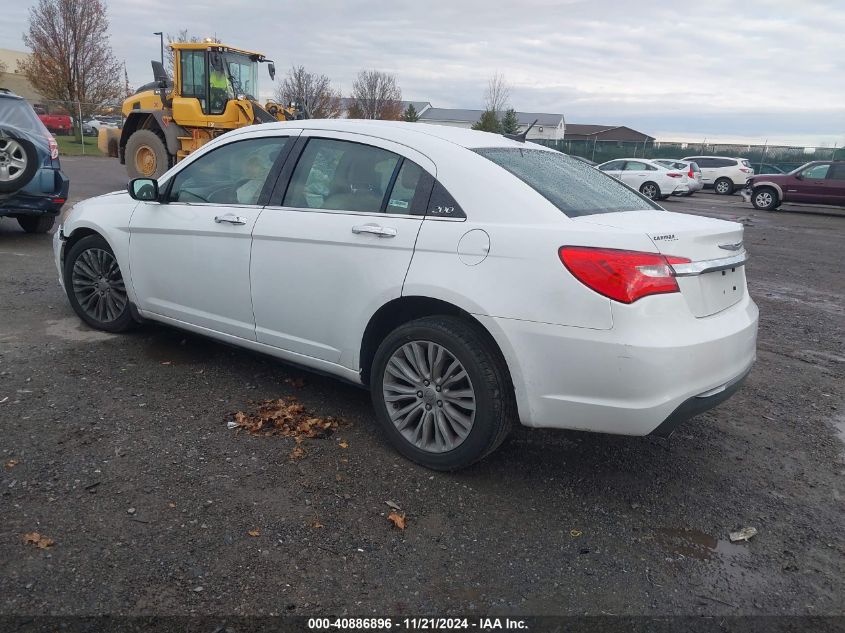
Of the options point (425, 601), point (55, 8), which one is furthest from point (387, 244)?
point (55, 8)

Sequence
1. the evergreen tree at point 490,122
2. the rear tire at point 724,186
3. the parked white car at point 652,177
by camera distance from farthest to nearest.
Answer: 1. the evergreen tree at point 490,122
2. the rear tire at point 724,186
3. the parked white car at point 652,177

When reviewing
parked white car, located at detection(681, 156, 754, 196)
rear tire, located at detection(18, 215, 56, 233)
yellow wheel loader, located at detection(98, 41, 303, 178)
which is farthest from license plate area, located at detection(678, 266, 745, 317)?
parked white car, located at detection(681, 156, 754, 196)

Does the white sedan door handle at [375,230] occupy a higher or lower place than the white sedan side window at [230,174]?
lower

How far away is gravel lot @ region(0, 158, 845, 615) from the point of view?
101 inches

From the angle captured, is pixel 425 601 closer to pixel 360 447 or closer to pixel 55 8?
pixel 360 447

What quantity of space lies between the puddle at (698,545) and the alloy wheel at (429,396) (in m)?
1.01

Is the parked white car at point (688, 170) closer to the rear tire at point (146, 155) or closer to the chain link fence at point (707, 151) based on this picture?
the chain link fence at point (707, 151)

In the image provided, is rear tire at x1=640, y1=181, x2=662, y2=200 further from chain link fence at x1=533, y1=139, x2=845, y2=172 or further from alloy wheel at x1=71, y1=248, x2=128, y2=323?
alloy wheel at x1=71, y1=248, x2=128, y2=323

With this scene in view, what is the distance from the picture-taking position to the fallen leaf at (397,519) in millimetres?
2979

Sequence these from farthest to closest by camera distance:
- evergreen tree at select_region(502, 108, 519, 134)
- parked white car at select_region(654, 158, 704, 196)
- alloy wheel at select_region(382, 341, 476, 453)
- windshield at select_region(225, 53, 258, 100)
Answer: evergreen tree at select_region(502, 108, 519, 134) < parked white car at select_region(654, 158, 704, 196) < windshield at select_region(225, 53, 258, 100) < alloy wheel at select_region(382, 341, 476, 453)

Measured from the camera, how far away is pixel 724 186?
29.8m

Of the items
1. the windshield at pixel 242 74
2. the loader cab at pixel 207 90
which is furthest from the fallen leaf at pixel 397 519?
the windshield at pixel 242 74

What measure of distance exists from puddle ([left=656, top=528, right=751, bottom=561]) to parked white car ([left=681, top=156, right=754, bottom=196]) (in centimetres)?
2899

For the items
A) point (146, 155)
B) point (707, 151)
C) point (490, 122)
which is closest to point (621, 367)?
point (146, 155)
